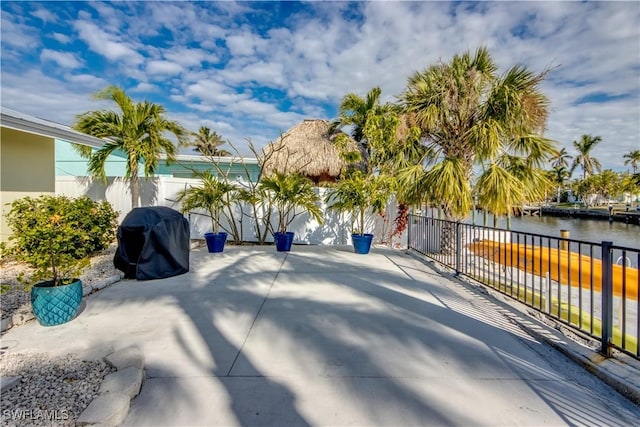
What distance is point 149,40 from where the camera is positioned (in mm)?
8727

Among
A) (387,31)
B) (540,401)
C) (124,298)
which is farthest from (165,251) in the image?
(387,31)

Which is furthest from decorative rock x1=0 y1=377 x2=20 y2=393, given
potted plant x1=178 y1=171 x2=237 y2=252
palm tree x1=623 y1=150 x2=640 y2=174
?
palm tree x1=623 y1=150 x2=640 y2=174

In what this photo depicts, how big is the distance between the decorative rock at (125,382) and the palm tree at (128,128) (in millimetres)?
6815

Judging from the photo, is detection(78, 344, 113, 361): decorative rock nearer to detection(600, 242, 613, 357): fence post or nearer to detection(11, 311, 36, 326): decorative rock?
detection(11, 311, 36, 326): decorative rock

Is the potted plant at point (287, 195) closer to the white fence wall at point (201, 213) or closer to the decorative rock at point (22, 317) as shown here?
the white fence wall at point (201, 213)

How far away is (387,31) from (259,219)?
595 cm

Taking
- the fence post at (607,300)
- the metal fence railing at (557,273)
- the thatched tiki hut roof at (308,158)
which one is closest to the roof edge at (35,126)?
the thatched tiki hut roof at (308,158)

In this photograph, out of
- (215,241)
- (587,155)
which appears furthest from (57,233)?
(587,155)

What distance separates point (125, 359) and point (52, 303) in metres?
1.43

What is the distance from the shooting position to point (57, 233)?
340 centimetres

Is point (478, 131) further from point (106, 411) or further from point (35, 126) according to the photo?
point (35, 126)

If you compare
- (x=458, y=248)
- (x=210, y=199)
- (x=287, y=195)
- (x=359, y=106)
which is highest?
(x=359, y=106)

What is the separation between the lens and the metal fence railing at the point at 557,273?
267 cm

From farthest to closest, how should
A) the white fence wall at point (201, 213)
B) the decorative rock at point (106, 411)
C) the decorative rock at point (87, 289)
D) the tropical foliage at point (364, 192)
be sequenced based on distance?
the white fence wall at point (201, 213)
the tropical foliage at point (364, 192)
the decorative rock at point (87, 289)
the decorative rock at point (106, 411)
